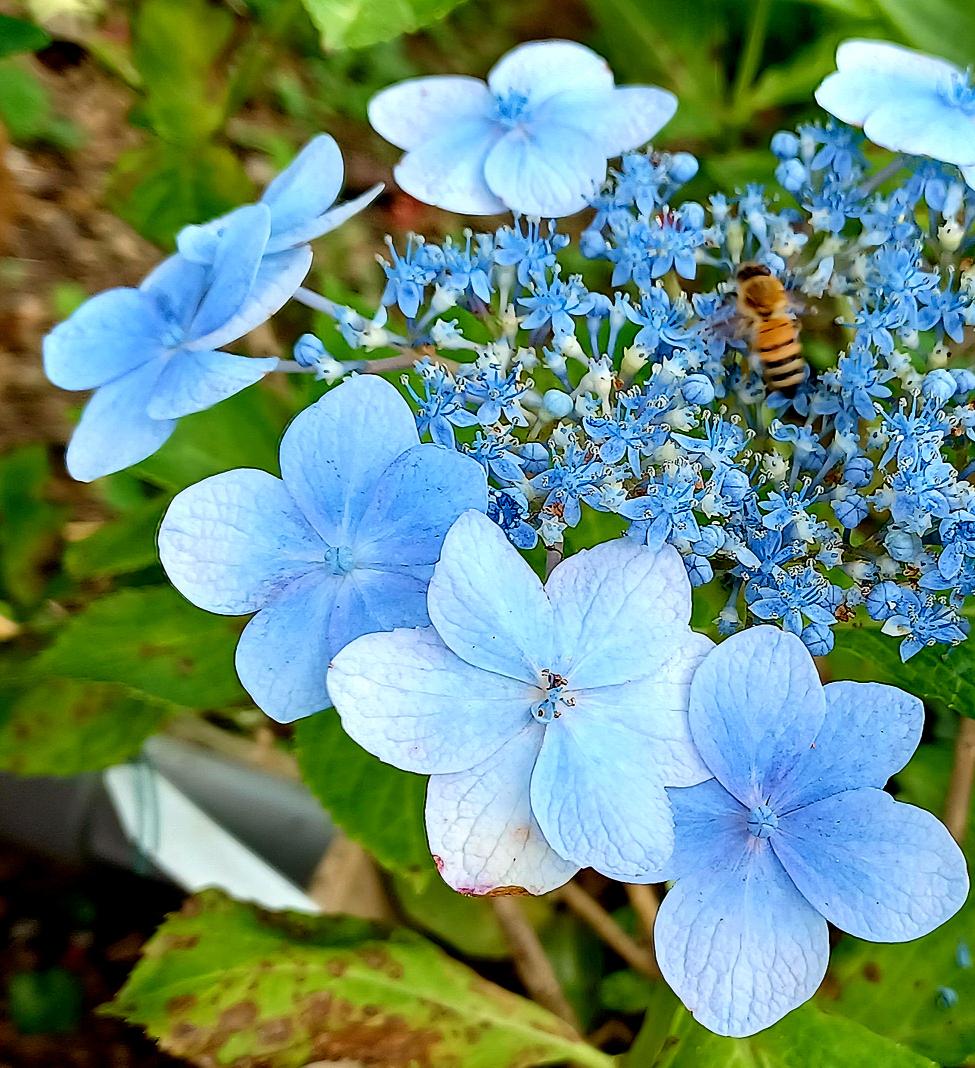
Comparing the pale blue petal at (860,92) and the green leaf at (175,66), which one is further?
the green leaf at (175,66)

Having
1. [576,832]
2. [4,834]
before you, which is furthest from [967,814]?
[4,834]

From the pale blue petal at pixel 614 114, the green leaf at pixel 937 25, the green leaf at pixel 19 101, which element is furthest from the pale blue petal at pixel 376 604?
the green leaf at pixel 19 101

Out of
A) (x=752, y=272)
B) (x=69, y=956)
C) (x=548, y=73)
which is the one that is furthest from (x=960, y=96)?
(x=69, y=956)

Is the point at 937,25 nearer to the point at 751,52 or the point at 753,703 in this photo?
the point at 751,52

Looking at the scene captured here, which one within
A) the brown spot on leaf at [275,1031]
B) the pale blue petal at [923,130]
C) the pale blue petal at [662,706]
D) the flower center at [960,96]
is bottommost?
the brown spot on leaf at [275,1031]

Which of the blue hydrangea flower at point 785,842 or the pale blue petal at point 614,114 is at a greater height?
the pale blue petal at point 614,114

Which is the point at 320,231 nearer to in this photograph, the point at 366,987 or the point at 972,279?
the point at 972,279

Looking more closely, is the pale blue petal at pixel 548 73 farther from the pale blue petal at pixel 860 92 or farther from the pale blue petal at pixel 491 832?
the pale blue petal at pixel 491 832

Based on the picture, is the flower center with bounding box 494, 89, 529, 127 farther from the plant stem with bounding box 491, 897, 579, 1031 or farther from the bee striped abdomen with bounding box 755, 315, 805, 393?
the plant stem with bounding box 491, 897, 579, 1031
